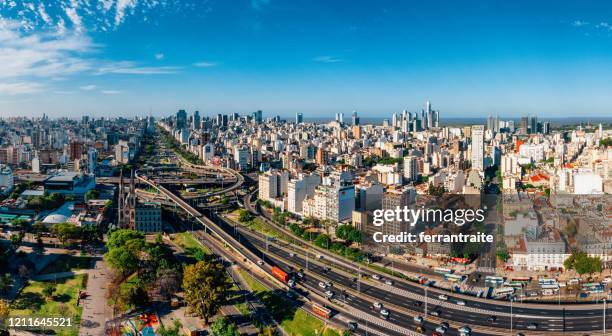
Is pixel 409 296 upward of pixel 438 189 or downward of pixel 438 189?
downward

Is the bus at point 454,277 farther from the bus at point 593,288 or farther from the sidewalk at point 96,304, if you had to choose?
the sidewalk at point 96,304

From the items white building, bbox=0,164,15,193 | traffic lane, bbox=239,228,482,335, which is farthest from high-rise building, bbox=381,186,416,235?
white building, bbox=0,164,15,193

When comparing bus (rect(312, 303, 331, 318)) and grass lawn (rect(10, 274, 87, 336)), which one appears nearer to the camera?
grass lawn (rect(10, 274, 87, 336))

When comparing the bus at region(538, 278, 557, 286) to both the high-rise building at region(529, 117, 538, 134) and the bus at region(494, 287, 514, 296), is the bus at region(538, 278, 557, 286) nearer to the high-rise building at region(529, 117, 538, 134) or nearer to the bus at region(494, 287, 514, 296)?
the bus at region(494, 287, 514, 296)

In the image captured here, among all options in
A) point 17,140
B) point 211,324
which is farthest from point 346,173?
point 17,140

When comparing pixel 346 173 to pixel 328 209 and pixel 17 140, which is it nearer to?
pixel 328 209

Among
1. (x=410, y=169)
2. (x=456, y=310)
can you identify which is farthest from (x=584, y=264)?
(x=410, y=169)
